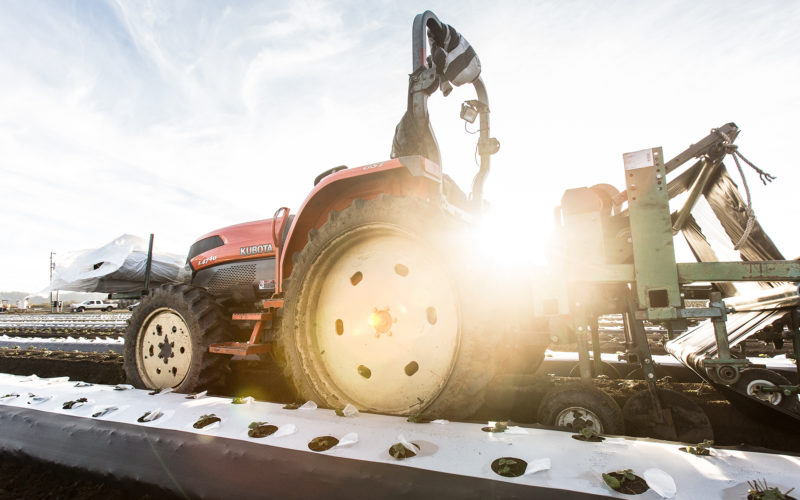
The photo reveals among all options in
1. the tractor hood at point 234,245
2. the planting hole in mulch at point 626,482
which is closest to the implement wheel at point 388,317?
the planting hole in mulch at point 626,482

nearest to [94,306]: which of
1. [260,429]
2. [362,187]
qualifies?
[362,187]

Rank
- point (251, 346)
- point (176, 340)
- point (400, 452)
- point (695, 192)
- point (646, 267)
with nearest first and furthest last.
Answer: point (400, 452)
point (646, 267)
point (695, 192)
point (251, 346)
point (176, 340)

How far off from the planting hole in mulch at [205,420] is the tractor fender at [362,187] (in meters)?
0.97

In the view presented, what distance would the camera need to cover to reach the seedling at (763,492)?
0.92 meters

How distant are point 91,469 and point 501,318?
1847 mm

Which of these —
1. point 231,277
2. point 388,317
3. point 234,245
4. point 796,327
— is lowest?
point 796,327

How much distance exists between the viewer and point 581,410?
1.69 metres

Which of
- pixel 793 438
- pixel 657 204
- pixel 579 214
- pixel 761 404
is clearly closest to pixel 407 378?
pixel 579 214

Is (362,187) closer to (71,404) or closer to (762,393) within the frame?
(71,404)

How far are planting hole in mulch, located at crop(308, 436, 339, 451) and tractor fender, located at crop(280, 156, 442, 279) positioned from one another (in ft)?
3.94

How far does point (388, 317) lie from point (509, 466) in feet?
3.07

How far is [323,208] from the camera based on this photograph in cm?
256

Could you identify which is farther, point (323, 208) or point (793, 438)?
point (323, 208)

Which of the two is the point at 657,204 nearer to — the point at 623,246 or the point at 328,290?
the point at 623,246
